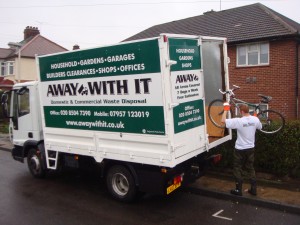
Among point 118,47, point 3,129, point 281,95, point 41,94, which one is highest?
point 118,47

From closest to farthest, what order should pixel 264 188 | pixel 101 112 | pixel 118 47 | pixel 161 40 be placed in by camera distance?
pixel 161 40, pixel 118 47, pixel 101 112, pixel 264 188

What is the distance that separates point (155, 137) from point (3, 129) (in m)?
15.8

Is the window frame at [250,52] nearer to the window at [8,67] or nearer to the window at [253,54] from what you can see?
the window at [253,54]

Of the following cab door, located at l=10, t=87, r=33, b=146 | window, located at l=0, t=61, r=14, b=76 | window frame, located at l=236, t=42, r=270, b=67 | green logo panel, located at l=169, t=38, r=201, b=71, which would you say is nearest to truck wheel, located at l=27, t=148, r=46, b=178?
cab door, located at l=10, t=87, r=33, b=146

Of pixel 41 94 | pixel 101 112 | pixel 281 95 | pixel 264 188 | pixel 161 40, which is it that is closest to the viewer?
pixel 161 40

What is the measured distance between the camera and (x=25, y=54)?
3684 centimetres

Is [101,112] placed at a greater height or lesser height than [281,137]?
greater

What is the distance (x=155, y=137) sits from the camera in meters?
5.35

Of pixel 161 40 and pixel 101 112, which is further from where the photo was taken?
A: pixel 101 112

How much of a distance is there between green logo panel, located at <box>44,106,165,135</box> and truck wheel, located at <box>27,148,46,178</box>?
4.09 feet

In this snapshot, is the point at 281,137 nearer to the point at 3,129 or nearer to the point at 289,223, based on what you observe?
the point at 289,223

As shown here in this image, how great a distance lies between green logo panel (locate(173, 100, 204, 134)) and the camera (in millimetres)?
5365

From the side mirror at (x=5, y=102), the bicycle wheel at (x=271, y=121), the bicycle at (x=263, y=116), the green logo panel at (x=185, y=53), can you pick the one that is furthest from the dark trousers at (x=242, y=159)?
the side mirror at (x=5, y=102)

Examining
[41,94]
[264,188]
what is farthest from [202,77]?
[41,94]
